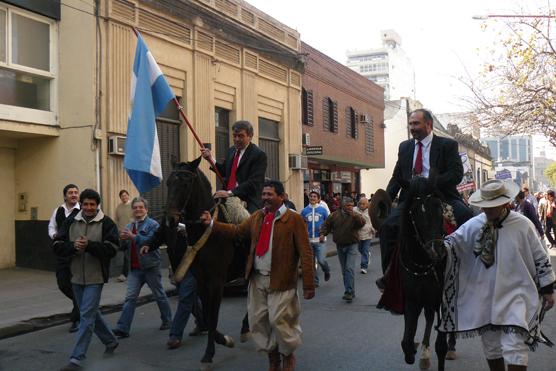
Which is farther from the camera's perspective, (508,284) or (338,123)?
(338,123)

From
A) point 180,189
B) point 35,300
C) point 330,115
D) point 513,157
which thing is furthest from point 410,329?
point 513,157

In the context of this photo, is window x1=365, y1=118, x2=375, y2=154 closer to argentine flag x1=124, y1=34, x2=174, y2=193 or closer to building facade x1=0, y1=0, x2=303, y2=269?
building facade x1=0, y1=0, x2=303, y2=269

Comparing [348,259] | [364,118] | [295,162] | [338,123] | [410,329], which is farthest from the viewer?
[364,118]

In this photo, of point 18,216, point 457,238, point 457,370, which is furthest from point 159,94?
point 18,216

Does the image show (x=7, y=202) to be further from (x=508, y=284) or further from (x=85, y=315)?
(x=508, y=284)

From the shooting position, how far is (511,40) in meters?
15.1

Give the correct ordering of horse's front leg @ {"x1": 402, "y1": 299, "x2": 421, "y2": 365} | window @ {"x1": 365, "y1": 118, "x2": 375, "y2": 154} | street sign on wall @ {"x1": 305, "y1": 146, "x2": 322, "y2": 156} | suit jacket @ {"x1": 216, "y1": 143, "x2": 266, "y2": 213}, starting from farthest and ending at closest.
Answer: window @ {"x1": 365, "y1": 118, "x2": 375, "y2": 154}
street sign on wall @ {"x1": 305, "y1": 146, "x2": 322, "y2": 156}
suit jacket @ {"x1": 216, "y1": 143, "x2": 266, "y2": 213}
horse's front leg @ {"x1": 402, "y1": 299, "x2": 421, "y2": 365}

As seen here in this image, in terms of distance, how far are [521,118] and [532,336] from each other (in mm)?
13545

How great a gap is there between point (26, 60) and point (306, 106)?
12831mm

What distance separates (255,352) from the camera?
647 cm

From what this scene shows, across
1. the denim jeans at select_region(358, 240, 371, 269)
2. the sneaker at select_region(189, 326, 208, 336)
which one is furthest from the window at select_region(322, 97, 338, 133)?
the sneaker at select_region(189, 326, 208, 336)

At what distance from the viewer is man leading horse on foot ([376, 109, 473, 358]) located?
5.32 meters

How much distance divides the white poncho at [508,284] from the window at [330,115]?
69.1 feet

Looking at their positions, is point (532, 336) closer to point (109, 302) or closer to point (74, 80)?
point (109, 302)
